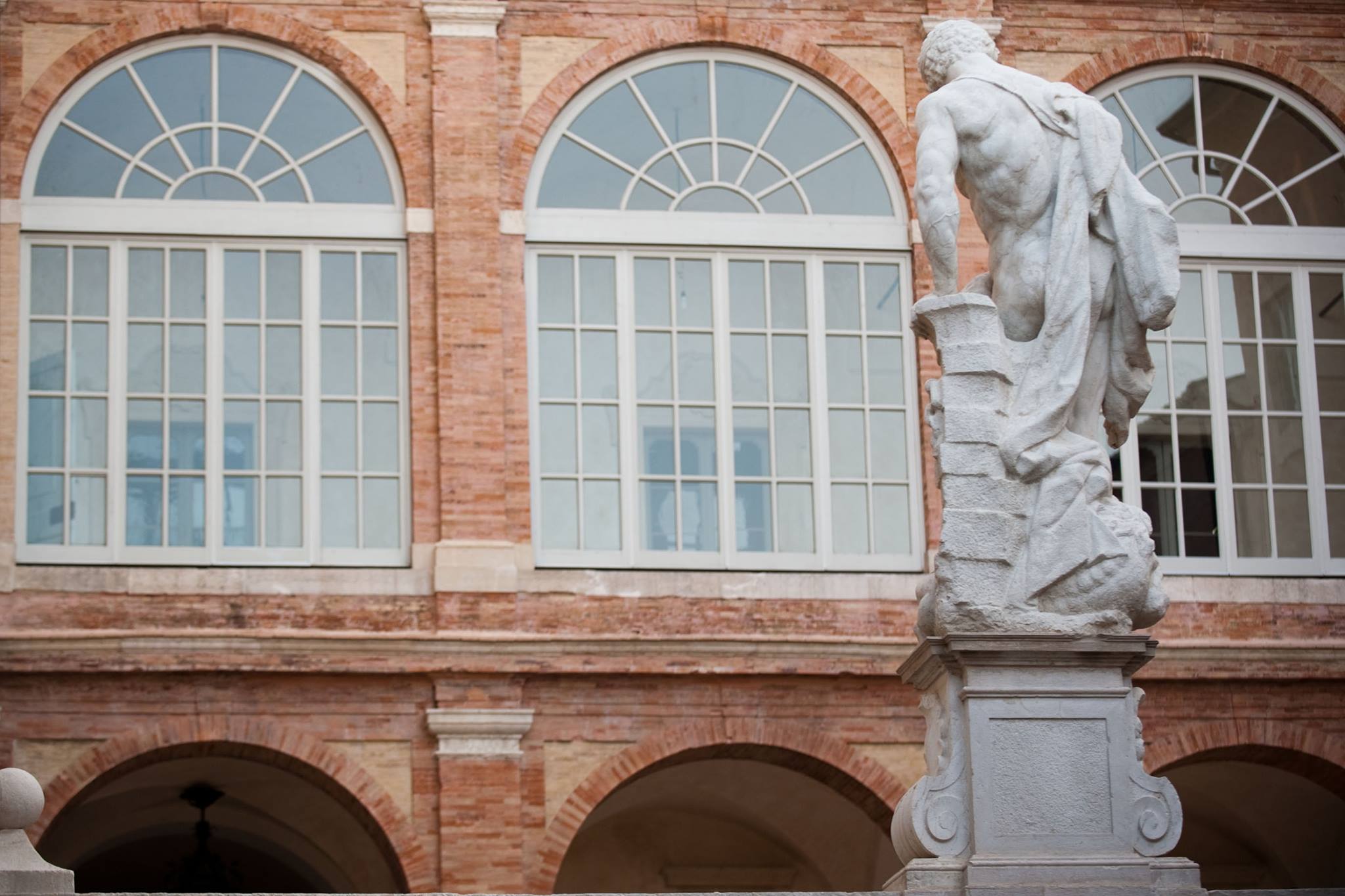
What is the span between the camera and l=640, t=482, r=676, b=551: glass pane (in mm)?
17797

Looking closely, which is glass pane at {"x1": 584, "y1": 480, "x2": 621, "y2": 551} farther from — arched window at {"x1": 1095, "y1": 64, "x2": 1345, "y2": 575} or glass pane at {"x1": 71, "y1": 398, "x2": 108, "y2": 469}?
arched window at {"x1": 1095, "y1": 64, "x2": 1345, "y2": 575}

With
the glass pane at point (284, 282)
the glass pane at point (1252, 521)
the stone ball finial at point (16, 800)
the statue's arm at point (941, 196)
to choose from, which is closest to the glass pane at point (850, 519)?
the glass pane at point (1252, 521)

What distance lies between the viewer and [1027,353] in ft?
29.5

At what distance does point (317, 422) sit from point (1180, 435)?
241 inches

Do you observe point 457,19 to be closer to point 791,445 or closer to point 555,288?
point 555,288

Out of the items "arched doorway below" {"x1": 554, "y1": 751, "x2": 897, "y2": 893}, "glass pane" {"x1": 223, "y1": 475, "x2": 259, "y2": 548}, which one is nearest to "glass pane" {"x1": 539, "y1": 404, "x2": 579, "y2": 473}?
"glass pane" {"x1": 223, "y1": 475, "x2": 259, "y2": 548}

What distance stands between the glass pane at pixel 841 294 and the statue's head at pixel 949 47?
8734mm

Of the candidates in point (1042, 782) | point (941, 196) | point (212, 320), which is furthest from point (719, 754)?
point (1042, 782)

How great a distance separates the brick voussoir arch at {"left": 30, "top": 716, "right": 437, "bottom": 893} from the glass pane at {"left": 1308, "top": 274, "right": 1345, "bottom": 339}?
296 inches

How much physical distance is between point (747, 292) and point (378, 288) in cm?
258

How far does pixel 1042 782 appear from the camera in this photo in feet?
27.6

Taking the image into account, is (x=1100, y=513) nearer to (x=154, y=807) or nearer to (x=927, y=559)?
(x=927, y=559)

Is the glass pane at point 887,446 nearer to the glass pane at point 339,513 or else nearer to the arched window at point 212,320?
the arched window at point 212,320

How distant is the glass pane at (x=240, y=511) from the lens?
685 inches
